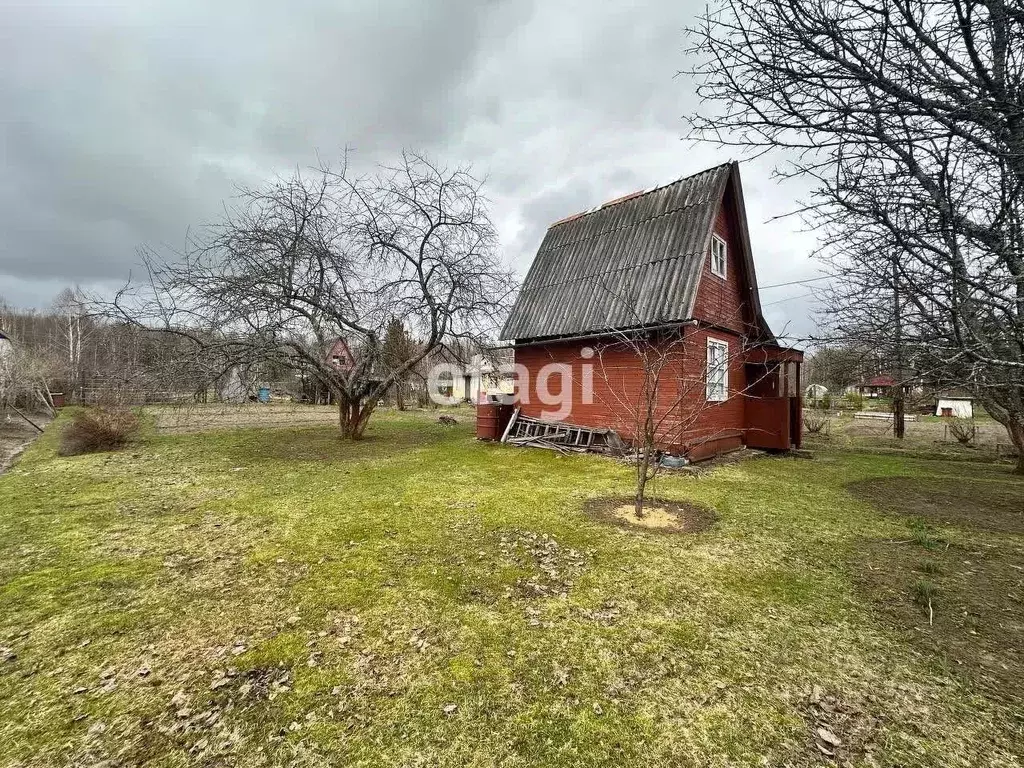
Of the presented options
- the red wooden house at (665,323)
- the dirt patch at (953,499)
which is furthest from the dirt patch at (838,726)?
the red wooden house at (665,323)

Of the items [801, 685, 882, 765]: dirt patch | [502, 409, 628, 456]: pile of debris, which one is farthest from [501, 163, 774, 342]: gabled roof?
[801, 685, 882, 765]: dirt patch

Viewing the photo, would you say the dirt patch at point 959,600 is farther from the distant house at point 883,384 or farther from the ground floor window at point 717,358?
the ground floor window at point 717,358

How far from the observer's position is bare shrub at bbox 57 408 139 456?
10.1 meters

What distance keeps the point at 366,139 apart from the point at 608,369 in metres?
8.18

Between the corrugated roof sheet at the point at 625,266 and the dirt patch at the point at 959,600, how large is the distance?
5.54 m

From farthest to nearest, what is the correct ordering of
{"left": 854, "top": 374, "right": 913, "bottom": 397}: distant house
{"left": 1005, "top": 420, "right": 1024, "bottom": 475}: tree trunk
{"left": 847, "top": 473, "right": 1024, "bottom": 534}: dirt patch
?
{"left": 1005, "top": 420, "right": 1024, "bottom": 475}: tree trunk < {"left": 847, "top": 473, "right": 1024, "bottom": 534}: dirt patch < {"left": 854, "top": 374, "right": 913, "bottom": 397}: distant house

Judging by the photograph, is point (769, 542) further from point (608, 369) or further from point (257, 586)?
point (608, 369)

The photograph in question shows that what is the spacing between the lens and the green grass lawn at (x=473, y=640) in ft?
6.57

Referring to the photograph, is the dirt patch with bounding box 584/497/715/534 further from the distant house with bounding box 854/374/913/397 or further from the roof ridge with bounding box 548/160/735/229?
the roof ridge with bounding box 548/160/735/229

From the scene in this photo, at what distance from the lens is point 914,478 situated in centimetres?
793

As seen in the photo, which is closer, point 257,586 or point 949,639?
point 949,639

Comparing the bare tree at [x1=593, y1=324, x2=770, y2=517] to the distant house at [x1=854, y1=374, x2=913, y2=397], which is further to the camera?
the bare tree at [x1=593, y1=324, x2=770, y2=517]

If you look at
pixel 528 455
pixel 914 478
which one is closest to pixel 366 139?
pixel 528 455

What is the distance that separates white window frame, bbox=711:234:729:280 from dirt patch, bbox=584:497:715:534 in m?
6.86
